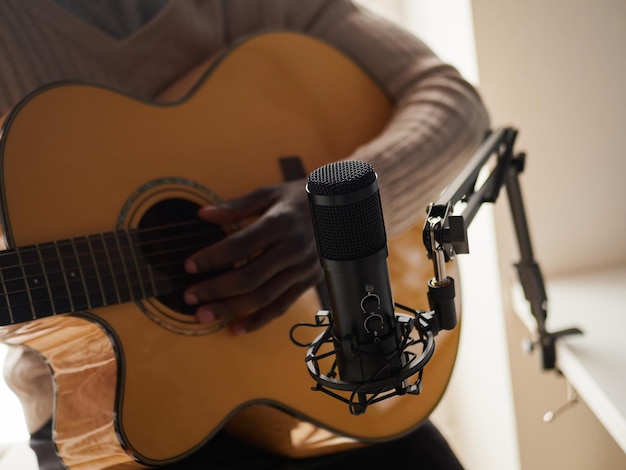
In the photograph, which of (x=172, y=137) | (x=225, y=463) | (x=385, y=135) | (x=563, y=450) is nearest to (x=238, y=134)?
(x=172, y=137)

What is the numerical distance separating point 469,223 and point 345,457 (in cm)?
43

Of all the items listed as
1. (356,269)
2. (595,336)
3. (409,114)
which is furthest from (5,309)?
(595,336)

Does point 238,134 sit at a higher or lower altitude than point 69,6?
lower

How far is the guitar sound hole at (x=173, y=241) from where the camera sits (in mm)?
762

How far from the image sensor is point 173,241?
785 millimetres

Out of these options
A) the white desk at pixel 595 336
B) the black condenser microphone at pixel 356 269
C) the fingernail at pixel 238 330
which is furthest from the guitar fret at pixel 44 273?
the white desk at pixel 595 336

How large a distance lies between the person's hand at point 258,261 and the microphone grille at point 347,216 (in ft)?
1.12

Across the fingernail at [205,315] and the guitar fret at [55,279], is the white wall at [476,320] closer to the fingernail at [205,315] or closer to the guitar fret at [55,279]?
the fingernail at [205,315]

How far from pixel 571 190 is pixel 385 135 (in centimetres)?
53

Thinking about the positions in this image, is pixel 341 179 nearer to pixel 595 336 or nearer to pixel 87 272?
pixel 87 272

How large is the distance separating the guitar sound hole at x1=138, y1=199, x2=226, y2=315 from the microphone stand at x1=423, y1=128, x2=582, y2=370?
339 mm

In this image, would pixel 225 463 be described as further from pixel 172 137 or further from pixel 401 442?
pixel 172 137

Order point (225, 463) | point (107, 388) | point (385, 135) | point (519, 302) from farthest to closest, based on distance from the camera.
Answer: point (519, 302)
point (385, 135)
point (225, 463)
point (107, 388)

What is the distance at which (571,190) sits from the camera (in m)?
1.25
